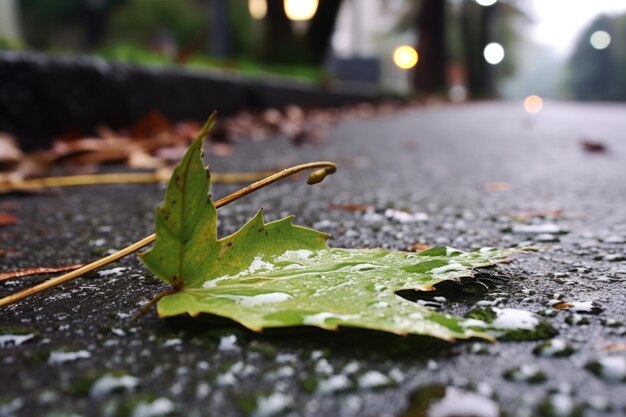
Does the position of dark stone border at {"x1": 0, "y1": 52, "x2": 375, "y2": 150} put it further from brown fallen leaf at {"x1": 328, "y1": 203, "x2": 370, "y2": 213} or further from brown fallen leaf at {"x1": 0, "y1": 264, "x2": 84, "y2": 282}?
brown fallen leaf at {"x1": 0, "y1": 264, "x2": 84, "y2": 282}

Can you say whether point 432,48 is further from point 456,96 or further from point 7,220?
point 7,220

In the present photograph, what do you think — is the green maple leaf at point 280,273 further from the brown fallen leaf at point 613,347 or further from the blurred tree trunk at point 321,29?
the blurred tree trunk at point 321,29

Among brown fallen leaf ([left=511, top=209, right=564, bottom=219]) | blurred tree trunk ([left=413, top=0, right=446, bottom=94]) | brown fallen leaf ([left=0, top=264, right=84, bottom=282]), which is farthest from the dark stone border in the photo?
blurred tree trunk ([left=413, top=0, right=446, bottom=94])

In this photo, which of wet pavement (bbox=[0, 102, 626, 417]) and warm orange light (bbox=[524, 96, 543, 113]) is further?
warm orange light (bbox=[524, 96, 543, 113])

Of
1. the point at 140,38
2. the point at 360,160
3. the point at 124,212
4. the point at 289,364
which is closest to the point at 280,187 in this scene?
the point at 124,212

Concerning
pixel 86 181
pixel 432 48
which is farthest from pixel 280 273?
pixel 432 48

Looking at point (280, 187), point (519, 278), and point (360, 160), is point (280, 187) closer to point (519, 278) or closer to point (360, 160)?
point (360, 160)

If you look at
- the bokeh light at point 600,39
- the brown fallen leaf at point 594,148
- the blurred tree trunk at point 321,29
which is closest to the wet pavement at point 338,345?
the brown fallen leaf at point 594,148
